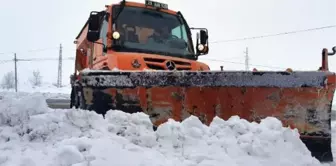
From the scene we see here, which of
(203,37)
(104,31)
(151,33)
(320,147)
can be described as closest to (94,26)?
(104,31)

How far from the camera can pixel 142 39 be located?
636 centimetres

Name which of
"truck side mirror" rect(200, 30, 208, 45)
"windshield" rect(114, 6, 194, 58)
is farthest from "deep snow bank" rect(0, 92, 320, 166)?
"truck side mirror" rect(200, 30, 208, 45)

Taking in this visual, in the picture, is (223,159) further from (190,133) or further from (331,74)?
(331,74)

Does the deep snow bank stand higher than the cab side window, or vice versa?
the cab side window

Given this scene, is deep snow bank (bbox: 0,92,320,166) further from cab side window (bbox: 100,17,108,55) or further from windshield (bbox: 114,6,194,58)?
cab side window (bbox: 100,17,108,55)

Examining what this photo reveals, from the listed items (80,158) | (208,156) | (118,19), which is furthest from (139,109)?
(118,19)

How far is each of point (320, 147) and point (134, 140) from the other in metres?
2.33

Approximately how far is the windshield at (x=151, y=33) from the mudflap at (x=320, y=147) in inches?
110

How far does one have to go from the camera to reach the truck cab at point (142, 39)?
19.1 ft

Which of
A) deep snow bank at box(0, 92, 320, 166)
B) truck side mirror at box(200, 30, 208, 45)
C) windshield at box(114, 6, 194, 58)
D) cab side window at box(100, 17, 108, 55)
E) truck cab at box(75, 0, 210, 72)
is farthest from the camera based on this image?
truck side mirror at box(200, 30, 208, 45)

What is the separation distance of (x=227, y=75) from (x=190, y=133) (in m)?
1.08

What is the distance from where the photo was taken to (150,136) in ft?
12.4

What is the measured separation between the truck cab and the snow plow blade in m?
0.86

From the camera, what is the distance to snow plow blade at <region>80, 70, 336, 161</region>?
15.2 ft
